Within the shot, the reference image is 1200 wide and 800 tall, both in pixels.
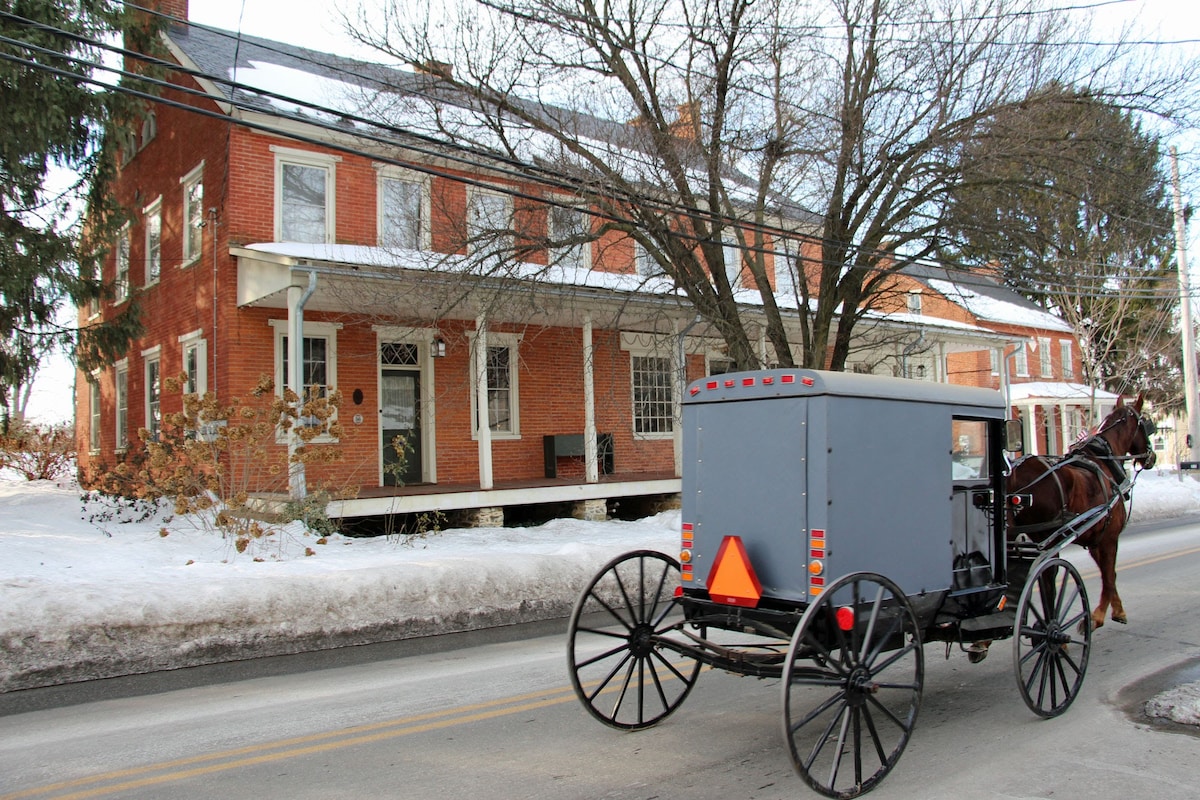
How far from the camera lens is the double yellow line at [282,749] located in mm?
4730

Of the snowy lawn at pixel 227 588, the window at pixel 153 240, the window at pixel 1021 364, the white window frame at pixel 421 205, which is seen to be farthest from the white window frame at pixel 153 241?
the window at pixel 1021 364

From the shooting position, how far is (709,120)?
14320mm

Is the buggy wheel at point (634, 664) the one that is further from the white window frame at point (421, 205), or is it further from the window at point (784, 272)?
the window at point (784, 272)

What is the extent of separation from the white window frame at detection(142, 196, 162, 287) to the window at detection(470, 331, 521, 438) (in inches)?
270

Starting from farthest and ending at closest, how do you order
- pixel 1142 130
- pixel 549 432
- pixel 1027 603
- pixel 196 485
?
pixel 549 432
pixel 1142 130
pixel 196 485
pixel 1027 603

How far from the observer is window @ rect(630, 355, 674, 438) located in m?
20.1

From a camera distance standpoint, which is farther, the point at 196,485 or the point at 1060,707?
the point at 196,485

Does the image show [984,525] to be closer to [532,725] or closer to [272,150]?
[532,725]

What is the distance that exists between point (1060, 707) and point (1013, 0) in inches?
436

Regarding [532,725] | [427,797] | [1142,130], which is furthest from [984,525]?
[1142,130]

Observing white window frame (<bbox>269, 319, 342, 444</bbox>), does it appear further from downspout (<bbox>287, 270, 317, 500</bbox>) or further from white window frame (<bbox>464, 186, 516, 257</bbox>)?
white window frame (<bbox>464, 186, 516, 257</bbox>)

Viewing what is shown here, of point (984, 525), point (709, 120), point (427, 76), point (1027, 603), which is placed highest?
point (427, 76)

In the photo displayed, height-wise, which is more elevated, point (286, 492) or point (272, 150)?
point (272, 150)

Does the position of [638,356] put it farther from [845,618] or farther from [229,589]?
[845,618]
